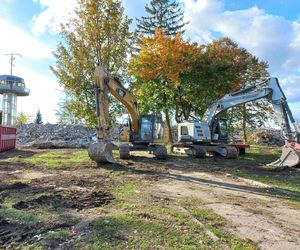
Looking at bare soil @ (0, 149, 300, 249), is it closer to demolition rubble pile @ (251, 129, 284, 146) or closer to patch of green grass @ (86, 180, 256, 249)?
patch of green grass @ (86, 180, 256, 249)

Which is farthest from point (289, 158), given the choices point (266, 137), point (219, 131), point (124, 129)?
point (266, 137)

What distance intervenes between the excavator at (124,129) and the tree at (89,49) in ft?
22.9

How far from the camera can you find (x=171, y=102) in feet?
79.4

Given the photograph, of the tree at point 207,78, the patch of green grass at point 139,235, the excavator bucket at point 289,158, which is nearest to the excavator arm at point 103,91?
the excavator bucket at point 289,158

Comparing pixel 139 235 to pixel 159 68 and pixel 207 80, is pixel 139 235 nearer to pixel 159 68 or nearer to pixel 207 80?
pixel 159 68

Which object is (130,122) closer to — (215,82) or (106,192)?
(215,82)

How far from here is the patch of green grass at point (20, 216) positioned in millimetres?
5470

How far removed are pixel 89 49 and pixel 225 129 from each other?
1049cm

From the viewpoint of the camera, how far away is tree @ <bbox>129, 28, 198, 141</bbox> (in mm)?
21281

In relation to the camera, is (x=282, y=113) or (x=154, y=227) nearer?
(x=154, y=227)

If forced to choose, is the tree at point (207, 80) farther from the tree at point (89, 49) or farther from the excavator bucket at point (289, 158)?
the excavator bucket at point (289, 158)

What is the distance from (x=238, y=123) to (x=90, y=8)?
1637 centimetres

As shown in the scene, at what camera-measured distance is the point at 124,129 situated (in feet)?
56.9

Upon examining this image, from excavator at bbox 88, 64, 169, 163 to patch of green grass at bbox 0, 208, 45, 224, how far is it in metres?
7.03
